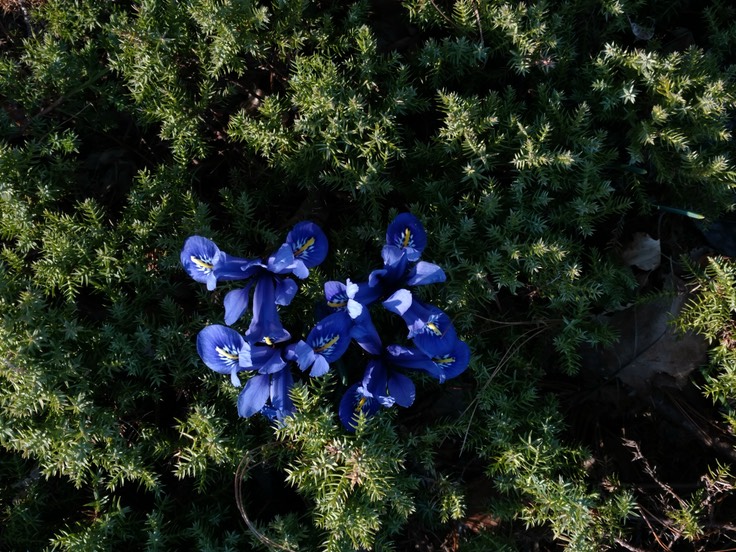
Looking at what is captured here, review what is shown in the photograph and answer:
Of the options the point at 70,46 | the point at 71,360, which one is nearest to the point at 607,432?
the point at 71,360

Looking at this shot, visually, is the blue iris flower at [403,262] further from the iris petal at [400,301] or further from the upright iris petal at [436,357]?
the upright iris petal at [436,357]

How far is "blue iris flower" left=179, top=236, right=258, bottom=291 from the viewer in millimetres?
2455

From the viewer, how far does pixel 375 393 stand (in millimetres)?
2570

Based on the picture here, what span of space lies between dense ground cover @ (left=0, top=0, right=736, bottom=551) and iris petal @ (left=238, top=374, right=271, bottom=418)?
0.47 ft

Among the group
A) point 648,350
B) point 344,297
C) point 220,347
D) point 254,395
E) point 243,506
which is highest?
point 344,297

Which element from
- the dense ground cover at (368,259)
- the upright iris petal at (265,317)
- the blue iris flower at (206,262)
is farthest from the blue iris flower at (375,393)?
the blue iris flower at (206,262)

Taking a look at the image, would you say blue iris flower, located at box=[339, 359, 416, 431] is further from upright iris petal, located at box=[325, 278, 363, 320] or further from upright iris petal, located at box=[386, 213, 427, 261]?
upright iris petal, located at box=[386, 213, 427, 261]

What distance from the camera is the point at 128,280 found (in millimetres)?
2768

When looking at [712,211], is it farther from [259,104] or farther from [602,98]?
[259,104]

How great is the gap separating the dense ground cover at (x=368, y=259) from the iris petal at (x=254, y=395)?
143mm

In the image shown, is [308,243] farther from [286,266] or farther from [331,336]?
[331,336]

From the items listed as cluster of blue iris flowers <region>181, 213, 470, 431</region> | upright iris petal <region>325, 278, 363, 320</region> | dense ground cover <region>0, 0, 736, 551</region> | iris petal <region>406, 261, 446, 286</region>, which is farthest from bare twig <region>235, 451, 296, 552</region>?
iris petal <region>406, 261, 446, 286</region>

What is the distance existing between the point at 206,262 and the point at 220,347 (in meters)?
0.34

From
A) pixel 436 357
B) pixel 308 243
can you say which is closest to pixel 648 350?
pixel 436 357
